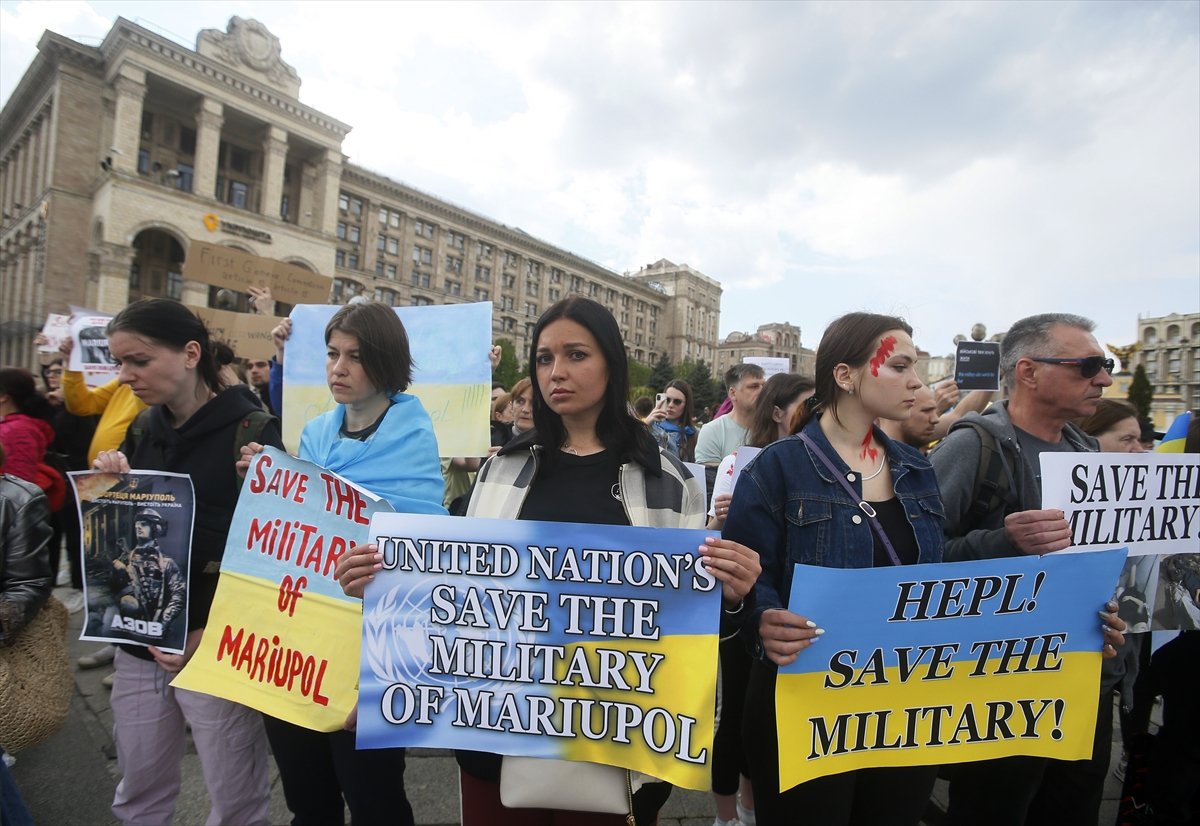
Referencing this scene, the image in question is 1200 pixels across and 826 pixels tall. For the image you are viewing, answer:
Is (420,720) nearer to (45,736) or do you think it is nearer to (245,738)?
(245,738)

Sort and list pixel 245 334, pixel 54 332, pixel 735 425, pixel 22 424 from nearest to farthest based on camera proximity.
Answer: pixel 22 424 < pixel 735 425 < pixel 54 332 < pixel 245 334

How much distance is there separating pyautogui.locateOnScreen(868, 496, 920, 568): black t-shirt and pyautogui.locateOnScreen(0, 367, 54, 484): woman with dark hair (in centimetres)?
395

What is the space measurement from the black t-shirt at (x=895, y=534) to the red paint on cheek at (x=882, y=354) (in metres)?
0.41

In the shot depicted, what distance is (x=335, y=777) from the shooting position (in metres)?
2.14

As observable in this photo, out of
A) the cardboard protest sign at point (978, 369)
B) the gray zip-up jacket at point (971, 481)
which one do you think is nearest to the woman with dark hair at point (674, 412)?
the cardboard protest sign at point (978, 369)

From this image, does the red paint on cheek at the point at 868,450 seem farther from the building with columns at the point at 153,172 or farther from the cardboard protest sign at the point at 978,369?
the building with columns at the point at 153,172

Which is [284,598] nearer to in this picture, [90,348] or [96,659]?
[96,659]

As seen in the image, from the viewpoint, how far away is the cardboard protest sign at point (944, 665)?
173 centimetres

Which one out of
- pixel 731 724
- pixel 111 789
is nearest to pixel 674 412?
pixel 731 724

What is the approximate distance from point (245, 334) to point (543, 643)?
657 centimetres

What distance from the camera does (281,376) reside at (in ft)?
13.9

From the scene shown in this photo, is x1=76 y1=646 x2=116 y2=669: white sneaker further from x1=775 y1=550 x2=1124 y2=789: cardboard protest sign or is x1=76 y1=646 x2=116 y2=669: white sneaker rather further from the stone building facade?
the stone building facade

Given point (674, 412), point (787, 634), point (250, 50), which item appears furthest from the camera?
point (250, 50)

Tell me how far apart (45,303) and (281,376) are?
43.0 m
